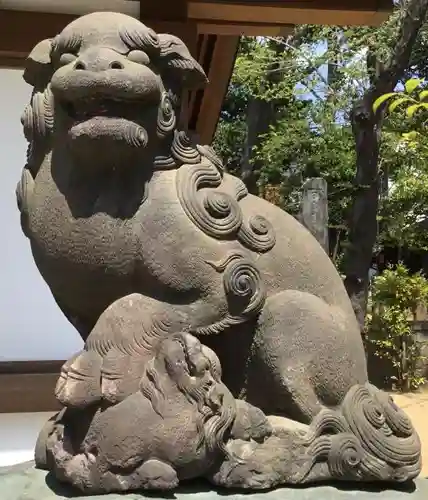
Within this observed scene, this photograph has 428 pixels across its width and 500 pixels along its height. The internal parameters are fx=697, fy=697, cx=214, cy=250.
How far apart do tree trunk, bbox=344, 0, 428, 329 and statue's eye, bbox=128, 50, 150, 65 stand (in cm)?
476

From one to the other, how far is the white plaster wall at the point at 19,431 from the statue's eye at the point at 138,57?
1.99 m

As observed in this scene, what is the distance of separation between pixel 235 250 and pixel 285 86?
7829 millimetres

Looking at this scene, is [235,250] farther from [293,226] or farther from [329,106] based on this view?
[329,106]

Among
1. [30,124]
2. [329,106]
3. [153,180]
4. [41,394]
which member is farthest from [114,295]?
[329,106]

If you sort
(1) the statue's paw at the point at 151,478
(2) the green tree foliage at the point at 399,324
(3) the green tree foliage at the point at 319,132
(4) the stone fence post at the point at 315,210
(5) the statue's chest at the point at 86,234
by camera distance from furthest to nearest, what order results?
(3) the green tree foliage at the point at 319,132 → (2) the green tree foliage at the point at 399,324 → (4) the stone fence post at the point at 315,210 → (5) the statue's chest at the point at 86,234 → (1) the statue's paw at the point at 151,478

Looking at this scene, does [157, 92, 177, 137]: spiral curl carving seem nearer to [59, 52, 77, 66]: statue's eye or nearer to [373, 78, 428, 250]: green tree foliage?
[59, 52, 77, 66]: statue's eye

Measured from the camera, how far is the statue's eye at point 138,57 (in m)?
1.35

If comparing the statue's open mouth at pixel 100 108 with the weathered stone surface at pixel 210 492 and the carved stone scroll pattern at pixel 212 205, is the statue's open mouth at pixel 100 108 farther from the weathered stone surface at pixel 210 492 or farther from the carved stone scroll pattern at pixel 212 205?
the weathered stone surface at pixel 210 492

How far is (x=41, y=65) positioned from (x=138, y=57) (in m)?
0.22

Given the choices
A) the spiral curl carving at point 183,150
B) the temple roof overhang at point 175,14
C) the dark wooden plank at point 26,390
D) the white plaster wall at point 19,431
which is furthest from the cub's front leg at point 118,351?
the temple roof overhang at point 175,14

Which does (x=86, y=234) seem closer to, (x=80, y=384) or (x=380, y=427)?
(x=80, y=384)

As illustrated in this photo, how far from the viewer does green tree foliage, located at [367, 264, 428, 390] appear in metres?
6.95

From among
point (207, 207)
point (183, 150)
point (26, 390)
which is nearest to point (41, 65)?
point (183, 150)

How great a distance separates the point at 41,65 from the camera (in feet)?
4.68
